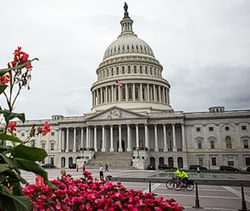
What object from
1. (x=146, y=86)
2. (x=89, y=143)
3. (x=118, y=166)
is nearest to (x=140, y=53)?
(x=146, y=86)

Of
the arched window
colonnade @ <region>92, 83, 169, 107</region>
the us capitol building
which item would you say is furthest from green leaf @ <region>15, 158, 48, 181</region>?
colonnade @ <region>92, 83, 169, 107</region>

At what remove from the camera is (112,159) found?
189ft

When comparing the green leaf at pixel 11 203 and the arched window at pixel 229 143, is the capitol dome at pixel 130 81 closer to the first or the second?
the arched window at pixel 229 143

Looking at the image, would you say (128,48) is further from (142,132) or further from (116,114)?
(142,132)

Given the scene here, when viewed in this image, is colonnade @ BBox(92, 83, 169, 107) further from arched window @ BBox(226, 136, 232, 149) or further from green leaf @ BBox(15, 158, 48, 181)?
green leaf @ BBox(15, 158, 48, 181)

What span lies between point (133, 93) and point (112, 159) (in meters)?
26.0

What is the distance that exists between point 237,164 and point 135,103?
3237 centimetres

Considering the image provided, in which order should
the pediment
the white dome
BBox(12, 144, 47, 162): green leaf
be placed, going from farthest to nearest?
the white dome → the pediment → BBox(12, 144, 47, 162): green leaf

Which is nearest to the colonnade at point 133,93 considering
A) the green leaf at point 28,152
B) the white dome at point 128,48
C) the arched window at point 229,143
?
the white dome at point 128,48

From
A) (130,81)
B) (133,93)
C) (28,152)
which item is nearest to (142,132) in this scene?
(133,93)

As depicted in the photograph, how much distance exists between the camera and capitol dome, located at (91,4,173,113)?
252 ft

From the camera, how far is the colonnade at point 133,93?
254 feet

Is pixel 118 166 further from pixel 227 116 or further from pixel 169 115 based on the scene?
pixel 227 116

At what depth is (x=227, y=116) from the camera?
208ft
